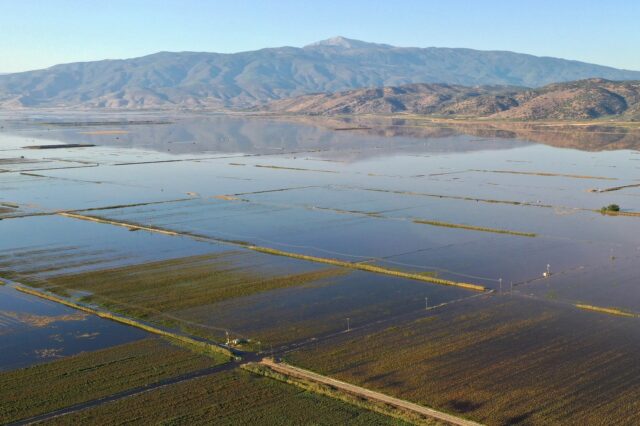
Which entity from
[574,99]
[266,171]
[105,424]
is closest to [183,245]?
[105,424]

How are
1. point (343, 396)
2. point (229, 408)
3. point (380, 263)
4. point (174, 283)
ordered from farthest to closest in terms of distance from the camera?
point (380, 263) < point (174, 283) < point (343, 396) < point (229, 408)

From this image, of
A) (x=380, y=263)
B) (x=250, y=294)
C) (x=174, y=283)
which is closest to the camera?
(x=250, y=294)

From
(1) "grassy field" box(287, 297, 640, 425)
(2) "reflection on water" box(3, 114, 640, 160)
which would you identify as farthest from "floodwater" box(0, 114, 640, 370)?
(2) "reflection on water" box(3, 114, 640, 160)

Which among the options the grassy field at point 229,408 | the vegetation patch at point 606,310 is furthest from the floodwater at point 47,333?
the vegetation patch at point 606,310

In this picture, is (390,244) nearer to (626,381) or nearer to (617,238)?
(617,238)

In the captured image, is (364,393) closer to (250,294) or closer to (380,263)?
(250,294)

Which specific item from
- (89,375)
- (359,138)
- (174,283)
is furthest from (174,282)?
(359,138)
